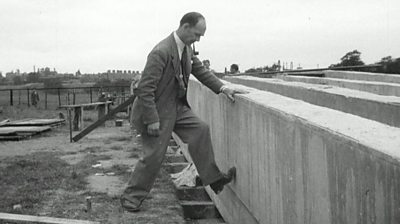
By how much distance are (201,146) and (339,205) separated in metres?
3.09

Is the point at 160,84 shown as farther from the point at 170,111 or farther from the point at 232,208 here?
the point at 232,208

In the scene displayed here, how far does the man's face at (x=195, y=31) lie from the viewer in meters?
5.44

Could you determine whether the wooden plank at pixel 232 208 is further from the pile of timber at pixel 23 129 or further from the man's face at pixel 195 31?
the pile of timber at pixel 23 129

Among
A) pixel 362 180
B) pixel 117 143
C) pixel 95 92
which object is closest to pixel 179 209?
pixel 362 180

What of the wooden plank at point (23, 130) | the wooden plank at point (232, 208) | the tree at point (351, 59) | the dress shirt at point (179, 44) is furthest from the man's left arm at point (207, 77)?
the tree at point (351, 59)

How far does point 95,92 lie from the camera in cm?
4606

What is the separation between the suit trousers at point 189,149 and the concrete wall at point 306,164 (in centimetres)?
A: 21

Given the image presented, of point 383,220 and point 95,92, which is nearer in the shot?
point 383,220

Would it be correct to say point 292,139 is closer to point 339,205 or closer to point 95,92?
point 339,205

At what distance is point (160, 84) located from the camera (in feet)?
18.5

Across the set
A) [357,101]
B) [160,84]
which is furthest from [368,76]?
[160,84]

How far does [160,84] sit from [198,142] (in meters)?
0.64

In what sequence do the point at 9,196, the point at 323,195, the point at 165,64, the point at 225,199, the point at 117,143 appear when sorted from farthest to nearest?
1. the point at 117,143
2. the point at 9,196
3. the point at 225,199
4. the point at 165,64
5. the point at 323,195

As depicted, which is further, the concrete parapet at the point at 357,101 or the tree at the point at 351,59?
the tree at the point at 351,59
